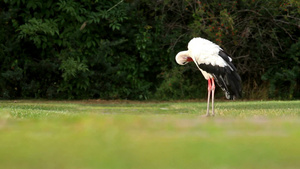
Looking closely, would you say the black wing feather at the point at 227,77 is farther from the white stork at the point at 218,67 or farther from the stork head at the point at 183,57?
the stork head at the point at 183,57

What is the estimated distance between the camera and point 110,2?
12.5 metres

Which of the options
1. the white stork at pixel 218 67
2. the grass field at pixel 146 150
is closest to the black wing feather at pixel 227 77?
the white stork at pixel 218 67

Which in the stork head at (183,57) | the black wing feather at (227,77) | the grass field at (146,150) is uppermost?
the stork head at (183,57)

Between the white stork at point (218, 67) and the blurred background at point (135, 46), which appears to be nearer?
the white stork at point (218, 67)

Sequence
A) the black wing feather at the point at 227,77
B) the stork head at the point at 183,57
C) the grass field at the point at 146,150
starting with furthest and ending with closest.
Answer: the stork head at the point at 183,57 → the black wing feather at the point at 227,77 → the grass field at the point at 146,150

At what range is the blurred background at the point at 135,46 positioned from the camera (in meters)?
11.9

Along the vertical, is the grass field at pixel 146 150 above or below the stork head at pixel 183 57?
below

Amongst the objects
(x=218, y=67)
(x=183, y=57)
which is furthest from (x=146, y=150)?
(x=183, y=57)

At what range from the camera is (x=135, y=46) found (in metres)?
12.9

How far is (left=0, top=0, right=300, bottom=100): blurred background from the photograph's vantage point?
11883mm

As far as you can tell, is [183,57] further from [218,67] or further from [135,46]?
[135,46]

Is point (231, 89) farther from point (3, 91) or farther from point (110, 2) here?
point (3, 91)

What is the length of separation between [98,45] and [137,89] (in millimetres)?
1732

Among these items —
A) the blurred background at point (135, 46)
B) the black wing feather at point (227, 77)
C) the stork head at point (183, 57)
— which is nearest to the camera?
the black wing feather at point (227, 77)
